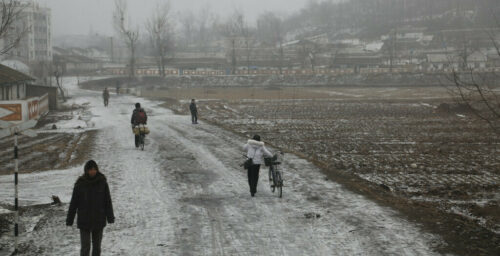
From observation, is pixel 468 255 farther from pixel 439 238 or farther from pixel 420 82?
pixel 420 82

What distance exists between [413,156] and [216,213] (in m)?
11.4

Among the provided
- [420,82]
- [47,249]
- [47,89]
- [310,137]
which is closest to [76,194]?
[47,249]

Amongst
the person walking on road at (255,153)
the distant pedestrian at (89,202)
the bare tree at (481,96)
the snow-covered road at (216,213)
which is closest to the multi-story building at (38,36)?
the bare tree at (481,96)

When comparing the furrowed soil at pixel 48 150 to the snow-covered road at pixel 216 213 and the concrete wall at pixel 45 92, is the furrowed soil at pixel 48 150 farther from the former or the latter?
the concrete wall at pixel 45 92

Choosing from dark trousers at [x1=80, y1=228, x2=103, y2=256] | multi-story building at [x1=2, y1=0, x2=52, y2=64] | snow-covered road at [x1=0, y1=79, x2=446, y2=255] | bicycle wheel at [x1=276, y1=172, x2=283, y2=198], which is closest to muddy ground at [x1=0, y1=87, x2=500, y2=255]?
snow-covered road at [x1=0, y1=79, x2=446, y2=255]

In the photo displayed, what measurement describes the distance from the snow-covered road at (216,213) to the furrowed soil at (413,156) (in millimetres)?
927

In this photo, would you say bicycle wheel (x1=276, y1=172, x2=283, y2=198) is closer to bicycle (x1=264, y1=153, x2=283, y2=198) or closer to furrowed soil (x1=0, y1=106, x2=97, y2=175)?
bicycle (x1=264, y1=153, x2=283, y2=198)

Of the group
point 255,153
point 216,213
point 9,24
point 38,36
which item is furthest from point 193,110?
point 38,36

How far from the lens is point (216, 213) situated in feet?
42.2

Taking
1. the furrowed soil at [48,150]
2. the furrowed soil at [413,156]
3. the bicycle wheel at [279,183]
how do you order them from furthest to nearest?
the furrowed soil at [48,150], the bicycle wheel at [279,183], the furrowed soil at [413,156]

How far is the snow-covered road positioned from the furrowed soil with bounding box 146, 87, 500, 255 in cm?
93

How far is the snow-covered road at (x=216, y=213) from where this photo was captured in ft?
34.0

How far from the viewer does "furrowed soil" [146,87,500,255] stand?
12.4 metres

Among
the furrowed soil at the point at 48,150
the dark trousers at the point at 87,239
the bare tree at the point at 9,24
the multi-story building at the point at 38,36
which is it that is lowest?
the furrowed soil at the point at 48,150
